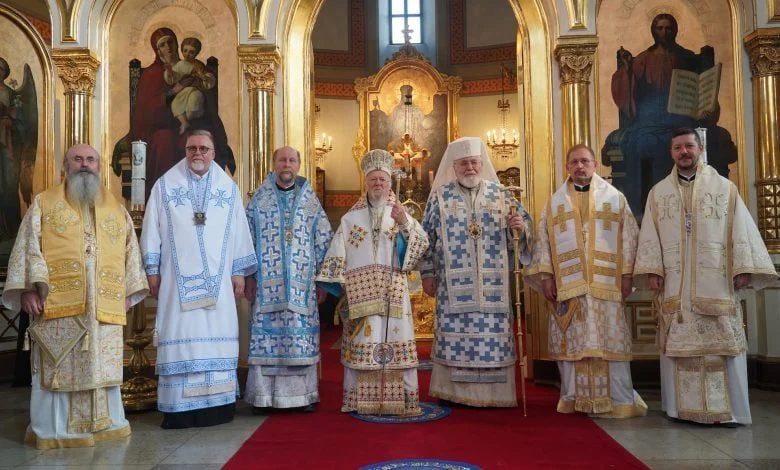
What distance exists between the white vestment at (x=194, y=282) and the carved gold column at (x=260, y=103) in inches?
68.1

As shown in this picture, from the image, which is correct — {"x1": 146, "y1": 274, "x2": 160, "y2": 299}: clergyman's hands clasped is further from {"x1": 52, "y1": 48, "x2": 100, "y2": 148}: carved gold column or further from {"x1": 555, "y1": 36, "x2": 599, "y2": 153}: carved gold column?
{"x1": 555, "y1": 36, "x2": 599, "y2": 153}: carved gold column

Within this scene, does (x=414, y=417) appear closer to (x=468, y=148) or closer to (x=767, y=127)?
(x=468, y=148)

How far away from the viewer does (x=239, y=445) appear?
4.77 m

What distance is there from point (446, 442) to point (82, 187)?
120 inches

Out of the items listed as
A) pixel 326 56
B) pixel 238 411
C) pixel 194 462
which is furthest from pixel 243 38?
pixel 326 56

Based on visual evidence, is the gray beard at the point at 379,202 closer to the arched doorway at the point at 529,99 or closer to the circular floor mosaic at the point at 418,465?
the arched doorway at the point at 529,99

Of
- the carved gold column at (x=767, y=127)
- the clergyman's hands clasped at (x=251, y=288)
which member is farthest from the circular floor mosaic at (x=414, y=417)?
the carved gold column at (x=767, y=127)

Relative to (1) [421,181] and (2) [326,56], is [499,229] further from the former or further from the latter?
(2) [326,56]

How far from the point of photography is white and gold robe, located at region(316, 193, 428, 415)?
5.66 m

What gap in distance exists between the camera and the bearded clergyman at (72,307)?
485 cm

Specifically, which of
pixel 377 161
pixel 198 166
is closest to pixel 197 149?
pixel 198 166

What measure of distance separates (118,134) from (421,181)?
26.6 ft

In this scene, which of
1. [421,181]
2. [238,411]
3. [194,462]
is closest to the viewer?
[194,462]

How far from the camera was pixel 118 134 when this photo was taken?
7.80m
